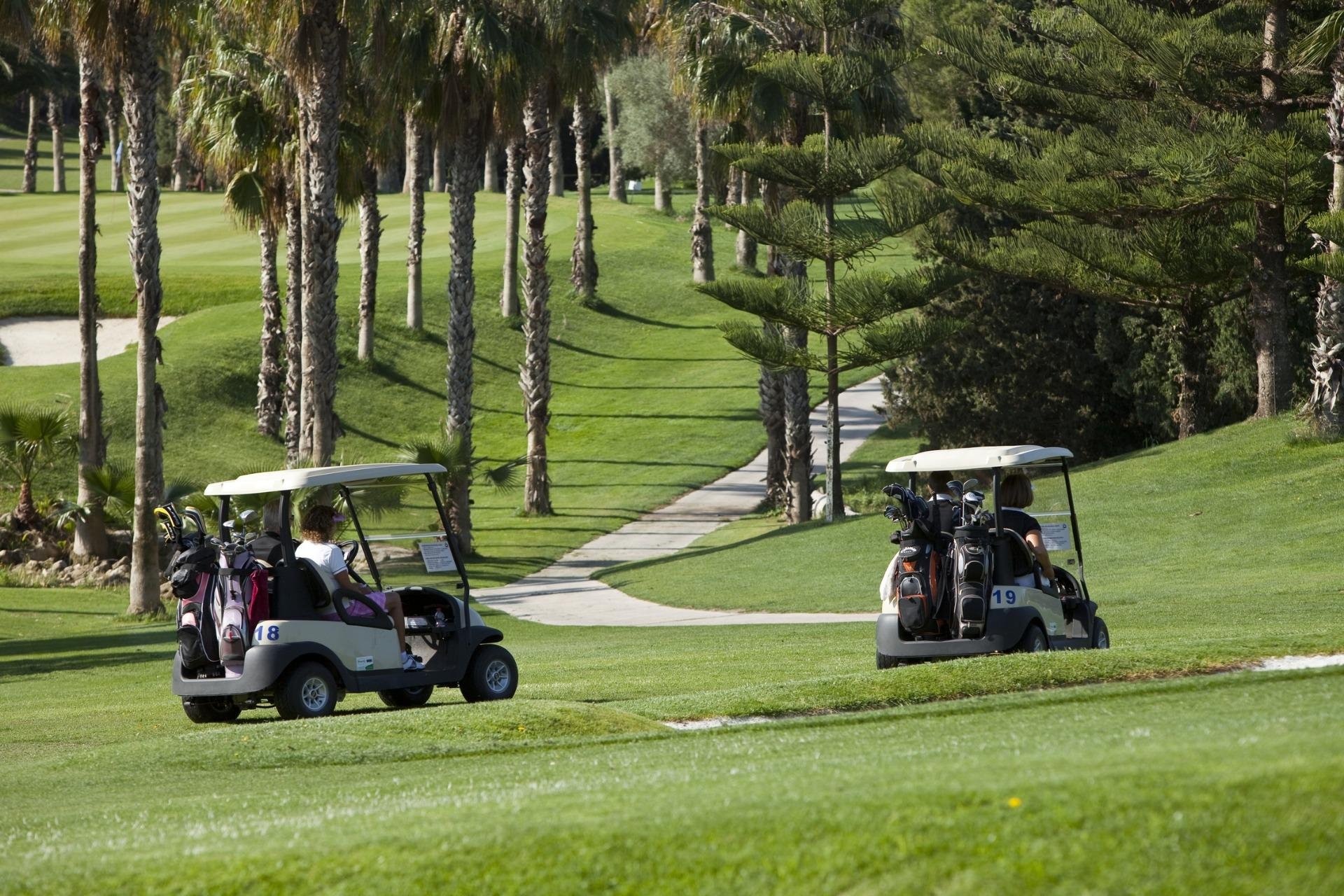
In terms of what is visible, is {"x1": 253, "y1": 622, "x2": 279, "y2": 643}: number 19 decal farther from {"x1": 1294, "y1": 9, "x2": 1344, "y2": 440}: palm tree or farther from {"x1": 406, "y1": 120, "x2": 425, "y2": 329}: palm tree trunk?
{"x1": 406, "y1": 120, "x2": 425, "y2": 329}: palm tree trunk

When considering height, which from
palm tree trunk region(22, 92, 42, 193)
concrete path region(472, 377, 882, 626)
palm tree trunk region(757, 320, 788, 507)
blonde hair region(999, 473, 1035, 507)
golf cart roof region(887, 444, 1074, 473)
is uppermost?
palm tree trunk region(22, 92, 42, 193)

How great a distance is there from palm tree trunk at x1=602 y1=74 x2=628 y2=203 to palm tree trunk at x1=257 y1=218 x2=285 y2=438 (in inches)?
1156

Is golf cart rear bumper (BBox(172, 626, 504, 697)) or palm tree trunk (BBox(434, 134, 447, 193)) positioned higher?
palm tree trunk (BBox(434, 134, 447, 193))

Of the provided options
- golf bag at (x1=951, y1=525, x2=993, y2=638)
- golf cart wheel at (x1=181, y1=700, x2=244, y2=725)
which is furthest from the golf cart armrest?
golf bag at (x1=951, y1=525, x2=993, y2=638)

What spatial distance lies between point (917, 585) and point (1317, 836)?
6047 mm

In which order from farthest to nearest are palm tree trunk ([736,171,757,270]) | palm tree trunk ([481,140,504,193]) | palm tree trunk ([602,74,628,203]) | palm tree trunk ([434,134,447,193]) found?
palm tree trunk ([481,140,504,193]), palm tree trunk ([434,134,447,193]), palm tree trunk ([602,74,628,203]), palm tree trunk ([736,171,757,270])

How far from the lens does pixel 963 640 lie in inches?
420

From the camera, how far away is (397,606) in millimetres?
10883

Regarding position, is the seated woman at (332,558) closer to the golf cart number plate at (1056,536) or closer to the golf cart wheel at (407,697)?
the golf cart wheel at (407,697)

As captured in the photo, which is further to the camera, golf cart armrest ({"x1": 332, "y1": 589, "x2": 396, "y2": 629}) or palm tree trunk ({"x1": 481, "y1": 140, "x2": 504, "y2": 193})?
palm tree trunk ({"x1": 481, "y1": 140, "x2": 504, "y2": 193})

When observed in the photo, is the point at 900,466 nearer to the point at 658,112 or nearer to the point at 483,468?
the point at 483,468

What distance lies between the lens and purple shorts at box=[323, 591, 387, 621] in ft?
34.4

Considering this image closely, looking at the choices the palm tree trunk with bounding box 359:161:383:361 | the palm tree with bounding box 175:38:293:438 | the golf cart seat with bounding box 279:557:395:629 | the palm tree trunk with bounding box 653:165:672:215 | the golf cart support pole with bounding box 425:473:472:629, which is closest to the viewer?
the golf cart seat with bounding box 279:557:395:629

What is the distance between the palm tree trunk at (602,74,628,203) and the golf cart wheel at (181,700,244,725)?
5252 centimetres
